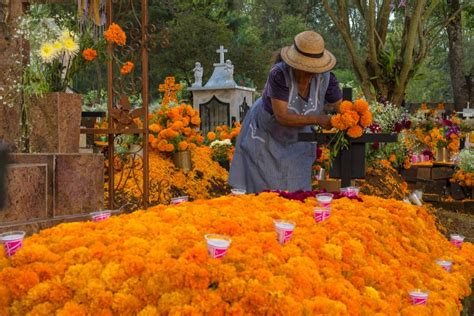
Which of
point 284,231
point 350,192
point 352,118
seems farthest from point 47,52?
point 284,231

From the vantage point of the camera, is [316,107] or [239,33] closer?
[316,107]

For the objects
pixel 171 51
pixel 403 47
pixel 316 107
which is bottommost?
pixel 316 107

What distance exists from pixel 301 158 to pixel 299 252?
2017 millimetres

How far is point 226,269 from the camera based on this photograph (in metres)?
2.15

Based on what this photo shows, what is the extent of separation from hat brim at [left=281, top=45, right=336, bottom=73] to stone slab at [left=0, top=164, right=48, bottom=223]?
1.84 metres

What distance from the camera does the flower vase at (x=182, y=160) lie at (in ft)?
25.5

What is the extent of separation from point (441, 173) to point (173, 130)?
4110mm

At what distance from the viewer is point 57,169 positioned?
441 cm

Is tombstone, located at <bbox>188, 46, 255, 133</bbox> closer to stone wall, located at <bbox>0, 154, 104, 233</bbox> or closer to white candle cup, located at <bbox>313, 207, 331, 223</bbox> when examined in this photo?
stone wall, located at <bbox>0, 154, 104, 233</bbox>

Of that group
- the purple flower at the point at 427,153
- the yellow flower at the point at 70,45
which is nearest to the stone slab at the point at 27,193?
the yellow flower at the point at 70,45

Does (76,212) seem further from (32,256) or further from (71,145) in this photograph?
(32,256)

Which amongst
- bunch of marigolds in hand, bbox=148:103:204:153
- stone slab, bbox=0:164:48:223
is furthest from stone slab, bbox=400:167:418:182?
stone slab, bbox=0:164:48:223

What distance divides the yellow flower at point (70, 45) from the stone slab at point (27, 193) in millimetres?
1028

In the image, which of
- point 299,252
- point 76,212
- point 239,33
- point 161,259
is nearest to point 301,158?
point 76,212
